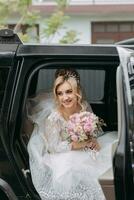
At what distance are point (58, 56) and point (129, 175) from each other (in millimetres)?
888

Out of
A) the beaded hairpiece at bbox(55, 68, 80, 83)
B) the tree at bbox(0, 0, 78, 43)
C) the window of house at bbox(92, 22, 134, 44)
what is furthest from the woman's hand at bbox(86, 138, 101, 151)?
the window of house at bbox(92, 22, 134, 44)

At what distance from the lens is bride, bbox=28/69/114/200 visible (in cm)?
374

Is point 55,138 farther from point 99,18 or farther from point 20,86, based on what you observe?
point 99,18

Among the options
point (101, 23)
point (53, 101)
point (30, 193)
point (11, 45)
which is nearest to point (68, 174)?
point (30, 193)

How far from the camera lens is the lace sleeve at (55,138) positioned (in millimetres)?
3875

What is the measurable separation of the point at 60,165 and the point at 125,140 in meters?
0.69

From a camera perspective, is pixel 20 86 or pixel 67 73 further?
pixel 67 73

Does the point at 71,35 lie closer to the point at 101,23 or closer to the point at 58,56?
the point at 101,23

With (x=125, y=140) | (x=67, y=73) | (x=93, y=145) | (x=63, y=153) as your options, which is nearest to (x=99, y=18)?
(x=67, y=73)

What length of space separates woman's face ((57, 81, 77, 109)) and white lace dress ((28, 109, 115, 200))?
0.09m

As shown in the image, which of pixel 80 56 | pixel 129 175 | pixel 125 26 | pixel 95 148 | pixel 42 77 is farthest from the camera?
pixel 125 26

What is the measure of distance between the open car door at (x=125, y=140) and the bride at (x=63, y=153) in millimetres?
510

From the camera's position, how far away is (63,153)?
12.6ft

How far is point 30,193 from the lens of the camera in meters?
3.72
